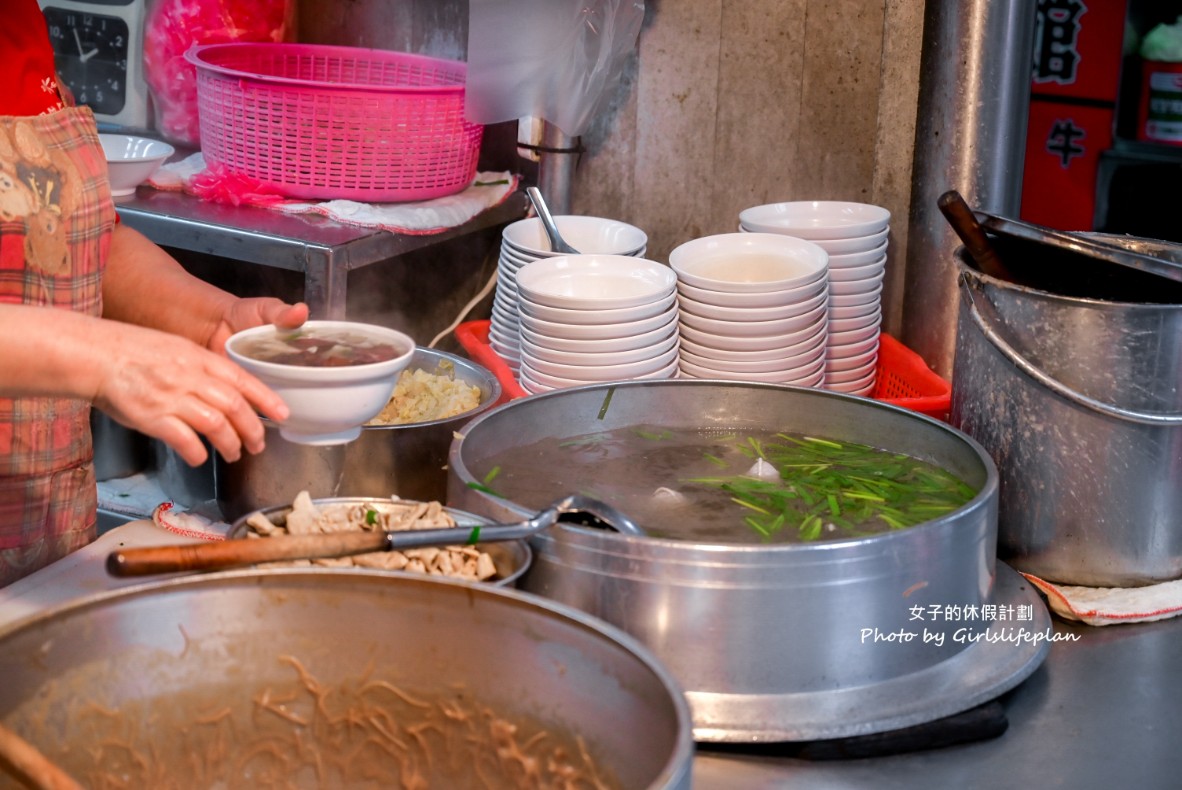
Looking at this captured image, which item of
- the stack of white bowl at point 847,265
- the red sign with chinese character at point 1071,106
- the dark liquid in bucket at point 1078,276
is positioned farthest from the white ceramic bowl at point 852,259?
the red sign with chinese character at point 1071,106

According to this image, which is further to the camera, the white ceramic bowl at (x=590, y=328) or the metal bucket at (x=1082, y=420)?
the white ceramic bowl at (x=590, y=328)

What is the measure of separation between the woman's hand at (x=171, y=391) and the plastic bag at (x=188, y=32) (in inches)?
88.5

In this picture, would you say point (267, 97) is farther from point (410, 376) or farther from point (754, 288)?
point (754, 288)

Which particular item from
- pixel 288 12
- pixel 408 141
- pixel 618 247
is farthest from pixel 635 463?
pixel 288 12

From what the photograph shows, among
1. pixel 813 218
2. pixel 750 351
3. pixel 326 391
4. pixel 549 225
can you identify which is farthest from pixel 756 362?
pixel 326 391

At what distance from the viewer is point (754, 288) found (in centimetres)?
246

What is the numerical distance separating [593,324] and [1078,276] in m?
0.89

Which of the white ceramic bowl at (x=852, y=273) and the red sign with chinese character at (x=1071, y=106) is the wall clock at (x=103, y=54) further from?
the red sign with chinese character at (x=1071, y=106)

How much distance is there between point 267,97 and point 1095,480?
6.66 ft

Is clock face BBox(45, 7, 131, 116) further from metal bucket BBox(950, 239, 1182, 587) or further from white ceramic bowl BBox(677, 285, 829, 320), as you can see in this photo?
metal bucket BBox(950, 239, 1182, 587)

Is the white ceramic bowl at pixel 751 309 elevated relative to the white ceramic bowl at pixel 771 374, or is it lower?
elevated

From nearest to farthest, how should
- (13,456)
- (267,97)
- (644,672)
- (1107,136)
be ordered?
(644,672) < (13,456) < (267,97) < (1107,136)

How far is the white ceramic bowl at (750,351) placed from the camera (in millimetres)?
2523

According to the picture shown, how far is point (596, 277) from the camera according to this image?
2.54 meters
